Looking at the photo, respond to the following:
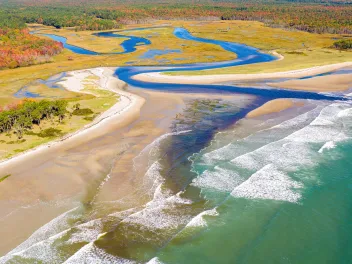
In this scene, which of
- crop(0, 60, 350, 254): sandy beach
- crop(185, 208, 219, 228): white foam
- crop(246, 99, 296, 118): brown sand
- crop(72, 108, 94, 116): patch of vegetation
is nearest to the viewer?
crop(185, 208, 219, 228): white foam

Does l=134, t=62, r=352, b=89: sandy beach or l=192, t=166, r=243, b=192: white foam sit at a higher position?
l=134, t=62, r=352, b=89: sandy beach

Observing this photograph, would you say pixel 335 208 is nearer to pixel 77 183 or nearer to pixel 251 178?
pixel 251 178

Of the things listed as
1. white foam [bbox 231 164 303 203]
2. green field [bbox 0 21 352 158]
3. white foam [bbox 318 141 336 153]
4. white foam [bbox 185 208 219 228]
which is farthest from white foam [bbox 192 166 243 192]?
Result: green field [bbox 0 21 352 158]

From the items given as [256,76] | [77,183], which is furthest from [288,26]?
[77,183]

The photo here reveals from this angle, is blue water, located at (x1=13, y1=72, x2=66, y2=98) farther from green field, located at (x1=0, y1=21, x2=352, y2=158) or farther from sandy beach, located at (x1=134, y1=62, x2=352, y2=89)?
sandy beach, located at (x1=134, y1=62, x2=352, y2=89)

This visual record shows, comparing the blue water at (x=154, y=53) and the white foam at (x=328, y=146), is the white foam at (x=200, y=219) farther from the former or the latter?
the blue water at (x=154, y=53)

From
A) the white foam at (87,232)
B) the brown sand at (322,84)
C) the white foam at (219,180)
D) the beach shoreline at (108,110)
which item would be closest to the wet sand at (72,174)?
the beach shoreline at (108,110)
